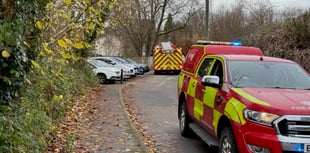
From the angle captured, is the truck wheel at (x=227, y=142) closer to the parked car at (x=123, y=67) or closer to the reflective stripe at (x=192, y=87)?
the reflective stripe at (x=192, y=87)

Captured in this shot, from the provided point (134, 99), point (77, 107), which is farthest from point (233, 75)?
point (134, 99)

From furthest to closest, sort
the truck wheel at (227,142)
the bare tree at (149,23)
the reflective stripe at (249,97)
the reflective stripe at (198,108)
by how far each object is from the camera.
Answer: the bare tree at (149,23)
the reflective stripe at (198,108)
the truck wheel at (227,142)
the reflective stripe at (249,97)

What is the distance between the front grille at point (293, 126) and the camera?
516cm

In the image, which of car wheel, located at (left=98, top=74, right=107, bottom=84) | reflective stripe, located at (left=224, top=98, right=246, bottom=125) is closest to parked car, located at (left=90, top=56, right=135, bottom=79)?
car wheel, located at (left=98, top=74, right=107, bottom=84)

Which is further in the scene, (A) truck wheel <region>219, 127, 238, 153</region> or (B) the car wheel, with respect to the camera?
(B) the car wheel

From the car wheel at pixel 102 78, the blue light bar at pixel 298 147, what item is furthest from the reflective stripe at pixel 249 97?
the car wheel at pixel 102 78

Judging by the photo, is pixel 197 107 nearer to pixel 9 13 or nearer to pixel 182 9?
pixel 9 13

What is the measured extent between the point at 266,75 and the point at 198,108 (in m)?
1.52

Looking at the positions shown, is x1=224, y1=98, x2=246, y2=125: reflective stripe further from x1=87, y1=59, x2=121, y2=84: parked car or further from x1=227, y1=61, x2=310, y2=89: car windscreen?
x1=87, y1=59, x2=121, y2=84: parked car

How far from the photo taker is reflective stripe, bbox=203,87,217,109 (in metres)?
6.84

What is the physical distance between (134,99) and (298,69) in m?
10.4

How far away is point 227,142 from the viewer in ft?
19.7

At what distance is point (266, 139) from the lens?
17.1ft

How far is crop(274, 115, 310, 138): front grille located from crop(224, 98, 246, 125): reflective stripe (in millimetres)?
459
